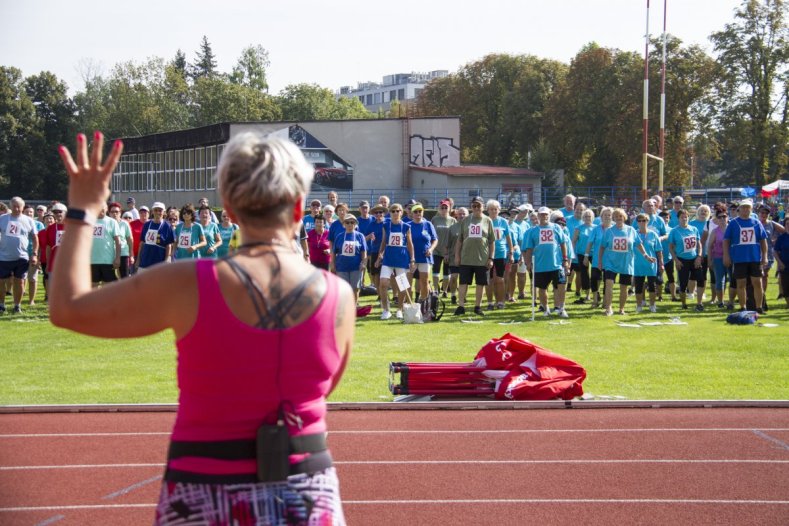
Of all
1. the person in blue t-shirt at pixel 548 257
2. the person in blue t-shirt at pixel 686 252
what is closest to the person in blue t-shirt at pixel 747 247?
the person in blue t-shirt at pixel 686 252

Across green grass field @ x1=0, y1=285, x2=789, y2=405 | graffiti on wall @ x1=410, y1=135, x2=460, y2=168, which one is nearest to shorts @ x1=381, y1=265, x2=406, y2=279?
green grass field @ x1=0, y1=285, x2=789, y2=405

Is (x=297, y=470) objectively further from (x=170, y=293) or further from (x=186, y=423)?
(x=170, y=293)

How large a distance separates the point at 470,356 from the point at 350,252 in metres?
4.71

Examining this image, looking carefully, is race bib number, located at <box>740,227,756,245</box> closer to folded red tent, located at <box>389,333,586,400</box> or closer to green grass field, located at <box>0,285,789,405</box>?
green grass field, located at <box>0,285,789,405</box>

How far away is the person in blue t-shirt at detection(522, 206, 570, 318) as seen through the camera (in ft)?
58.9

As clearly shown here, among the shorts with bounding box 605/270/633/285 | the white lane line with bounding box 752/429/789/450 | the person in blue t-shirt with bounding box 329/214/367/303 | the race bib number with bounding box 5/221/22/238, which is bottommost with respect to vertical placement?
the white lane line with bounding box 752/429/789/450

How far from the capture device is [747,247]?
17.6m

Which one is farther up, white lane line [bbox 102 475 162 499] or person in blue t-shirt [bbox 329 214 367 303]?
person in blue t-shirt [bbox 329 214 367 303]

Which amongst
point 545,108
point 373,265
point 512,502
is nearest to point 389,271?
point 373,265

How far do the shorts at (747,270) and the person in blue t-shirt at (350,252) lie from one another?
278 inches

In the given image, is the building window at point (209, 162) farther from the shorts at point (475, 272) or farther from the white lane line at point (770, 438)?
the white lane line at point (770, 438)

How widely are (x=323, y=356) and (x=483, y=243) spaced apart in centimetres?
1571

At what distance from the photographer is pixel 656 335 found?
1532 cm

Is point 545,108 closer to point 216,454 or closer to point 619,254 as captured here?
point 619,254
